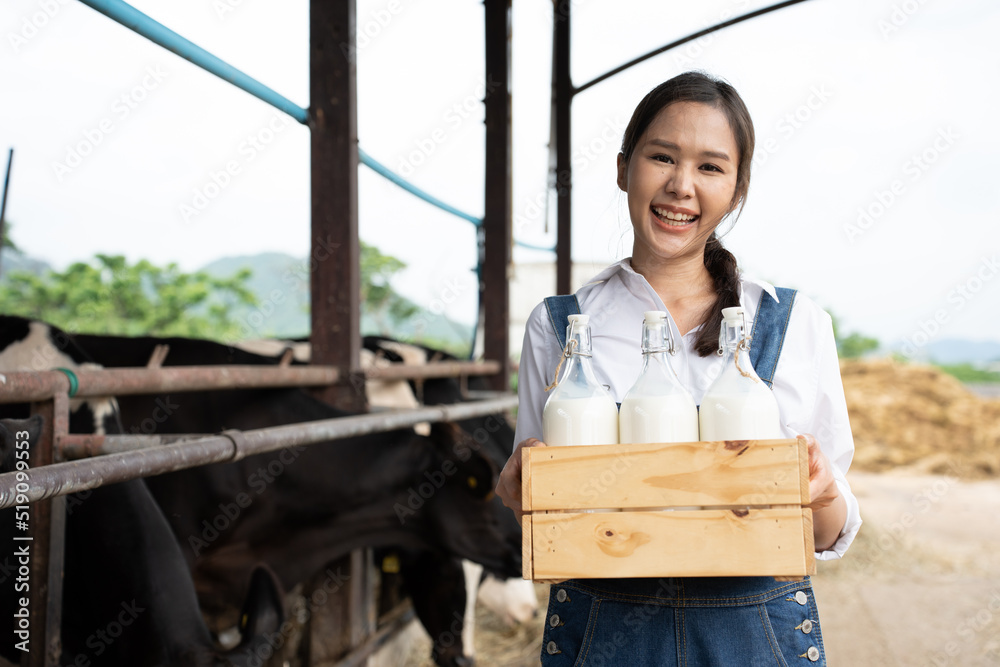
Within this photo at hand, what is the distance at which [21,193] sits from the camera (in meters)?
28.4

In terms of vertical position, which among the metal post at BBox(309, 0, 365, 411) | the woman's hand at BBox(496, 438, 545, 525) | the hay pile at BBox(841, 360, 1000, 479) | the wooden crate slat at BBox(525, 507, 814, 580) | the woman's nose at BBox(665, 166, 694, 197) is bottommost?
the hay pile at BBox(841, 360, 1000, 479)

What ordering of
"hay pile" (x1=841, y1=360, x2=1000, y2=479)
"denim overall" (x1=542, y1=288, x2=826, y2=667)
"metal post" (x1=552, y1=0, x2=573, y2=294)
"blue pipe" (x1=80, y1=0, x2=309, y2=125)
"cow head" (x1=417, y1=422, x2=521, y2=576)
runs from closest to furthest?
"denim overall" (x1=542, y1=288, x2=826, y2=667)
"blue pipe" (x1=80, y1=0, x2=309, y2=125)
"cow head" (x1=417, y1=422, x2=521, y2=576)
"metal post" (x1=552, y1=0, x2=573, y2=294)
"hay pile" (x1=841, y1=360, x2=1000, y2=479)

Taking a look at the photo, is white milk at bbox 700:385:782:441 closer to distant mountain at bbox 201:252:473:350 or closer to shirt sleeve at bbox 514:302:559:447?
shirt sleeve at bbox 514:302:559:447

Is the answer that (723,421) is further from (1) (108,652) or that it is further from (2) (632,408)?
(1) (108,652)

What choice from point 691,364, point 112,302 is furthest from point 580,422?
point 112,302

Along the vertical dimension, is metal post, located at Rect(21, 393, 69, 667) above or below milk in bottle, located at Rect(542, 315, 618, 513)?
below

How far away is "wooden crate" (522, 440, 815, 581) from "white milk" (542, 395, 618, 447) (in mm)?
42

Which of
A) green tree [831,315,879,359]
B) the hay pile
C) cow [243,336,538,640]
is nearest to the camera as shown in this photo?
cow [243,336,538,640]

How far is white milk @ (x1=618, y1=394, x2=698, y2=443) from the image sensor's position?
96cm

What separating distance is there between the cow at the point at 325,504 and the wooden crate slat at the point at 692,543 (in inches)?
83.2

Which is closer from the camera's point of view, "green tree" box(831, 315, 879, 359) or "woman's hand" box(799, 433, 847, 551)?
"woman's hand" box(799, 433, 847, 551)

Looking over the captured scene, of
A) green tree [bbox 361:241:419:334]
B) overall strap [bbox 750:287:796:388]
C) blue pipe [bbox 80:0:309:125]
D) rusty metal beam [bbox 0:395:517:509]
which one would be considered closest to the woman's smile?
overall strap [bbox 750:287:796:388]

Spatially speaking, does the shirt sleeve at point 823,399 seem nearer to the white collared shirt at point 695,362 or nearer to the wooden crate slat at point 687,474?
the white collared shirt at point 695,362

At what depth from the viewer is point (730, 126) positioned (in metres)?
1.15
